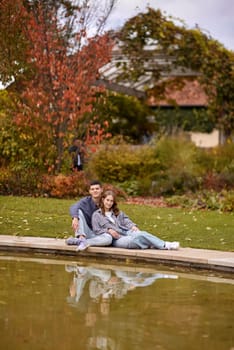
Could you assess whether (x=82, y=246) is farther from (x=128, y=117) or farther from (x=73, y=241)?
(x=128, y=117)

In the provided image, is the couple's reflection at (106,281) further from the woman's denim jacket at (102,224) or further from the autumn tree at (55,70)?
the autumn tree at (55,70)

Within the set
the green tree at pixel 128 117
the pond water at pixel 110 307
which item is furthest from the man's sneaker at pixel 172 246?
the green tree at pixel 128 117

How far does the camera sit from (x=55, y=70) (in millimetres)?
18531

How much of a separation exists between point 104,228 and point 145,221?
11.1 ft

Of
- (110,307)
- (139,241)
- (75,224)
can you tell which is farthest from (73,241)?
(110,307)

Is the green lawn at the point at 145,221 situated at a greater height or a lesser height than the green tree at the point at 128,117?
lesser

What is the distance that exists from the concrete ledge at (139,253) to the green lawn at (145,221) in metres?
0.86

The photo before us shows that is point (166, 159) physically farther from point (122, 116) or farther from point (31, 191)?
point (122, 116)

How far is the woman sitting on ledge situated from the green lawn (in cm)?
88

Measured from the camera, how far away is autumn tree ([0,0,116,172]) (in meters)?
18.1

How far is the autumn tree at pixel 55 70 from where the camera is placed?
18.1m

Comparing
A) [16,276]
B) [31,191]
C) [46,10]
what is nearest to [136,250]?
[16,276]

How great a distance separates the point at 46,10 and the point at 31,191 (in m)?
4.70

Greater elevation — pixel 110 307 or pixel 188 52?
pixel 188 52
